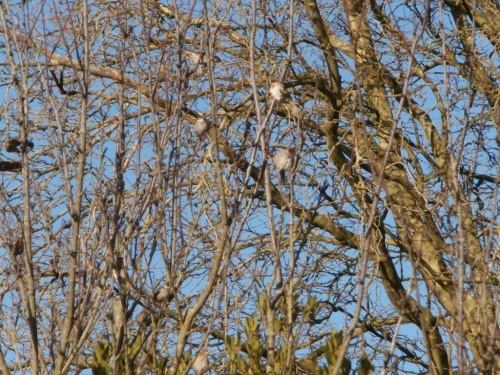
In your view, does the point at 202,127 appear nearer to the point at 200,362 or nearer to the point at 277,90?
the point at 277,90

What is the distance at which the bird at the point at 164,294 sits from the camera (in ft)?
14.6

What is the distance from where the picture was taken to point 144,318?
14.9ft

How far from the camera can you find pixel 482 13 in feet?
28.8

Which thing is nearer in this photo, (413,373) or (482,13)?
(413,373)

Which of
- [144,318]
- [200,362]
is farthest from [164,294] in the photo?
[200,362]

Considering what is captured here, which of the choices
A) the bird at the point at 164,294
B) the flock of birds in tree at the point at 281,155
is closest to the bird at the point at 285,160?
the flock of birds in tree at the point at 281,155

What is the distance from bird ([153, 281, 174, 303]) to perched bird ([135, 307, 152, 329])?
0.08m

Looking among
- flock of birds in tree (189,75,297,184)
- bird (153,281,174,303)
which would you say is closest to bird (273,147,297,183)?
flock of birds in tree (189,75,297,184)

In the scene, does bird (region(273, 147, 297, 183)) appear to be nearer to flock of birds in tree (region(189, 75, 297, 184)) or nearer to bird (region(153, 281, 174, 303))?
flock of birds in tree (region(189, 75, 297, 184))

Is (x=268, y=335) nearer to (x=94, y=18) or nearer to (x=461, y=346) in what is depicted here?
(x=461, y=346)

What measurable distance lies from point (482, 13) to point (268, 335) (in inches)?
211

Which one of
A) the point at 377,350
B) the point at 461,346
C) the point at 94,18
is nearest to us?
the point at 461,346

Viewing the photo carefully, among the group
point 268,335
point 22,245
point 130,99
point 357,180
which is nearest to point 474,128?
point 357,180

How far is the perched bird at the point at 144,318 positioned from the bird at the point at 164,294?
79 millimetres
